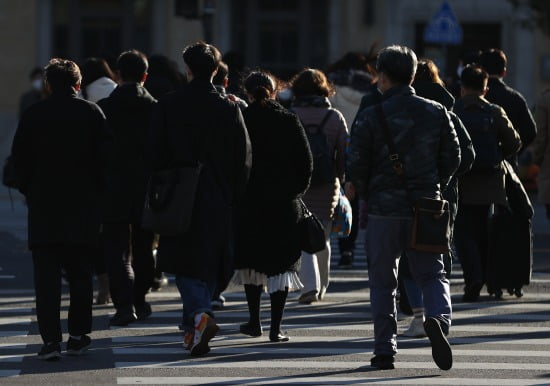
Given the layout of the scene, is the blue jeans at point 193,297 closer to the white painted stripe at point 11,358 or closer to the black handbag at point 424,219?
the white painted stripe at point 11,358

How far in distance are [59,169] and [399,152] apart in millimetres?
2009

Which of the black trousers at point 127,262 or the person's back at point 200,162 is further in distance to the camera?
the black trousers at point 127,262

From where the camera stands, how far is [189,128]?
10.1 metres

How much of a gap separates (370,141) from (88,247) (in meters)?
1.84

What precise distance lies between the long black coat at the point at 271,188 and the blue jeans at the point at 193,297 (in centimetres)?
67

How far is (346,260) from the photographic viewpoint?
51.4ft

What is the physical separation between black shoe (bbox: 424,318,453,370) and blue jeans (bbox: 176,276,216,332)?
4.94ft

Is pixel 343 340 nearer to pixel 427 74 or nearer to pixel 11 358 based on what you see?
pixel 427 74

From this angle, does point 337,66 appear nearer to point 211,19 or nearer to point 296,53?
point 211,19

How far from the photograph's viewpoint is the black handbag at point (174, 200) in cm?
1001

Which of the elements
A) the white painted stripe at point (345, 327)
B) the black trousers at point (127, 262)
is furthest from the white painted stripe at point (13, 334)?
the black trousers at point (127, 262)

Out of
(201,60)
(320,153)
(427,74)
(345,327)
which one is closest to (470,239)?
(320,153)

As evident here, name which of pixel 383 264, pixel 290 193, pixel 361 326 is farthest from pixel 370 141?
pixel 361 326

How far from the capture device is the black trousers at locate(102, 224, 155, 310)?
11633mm
